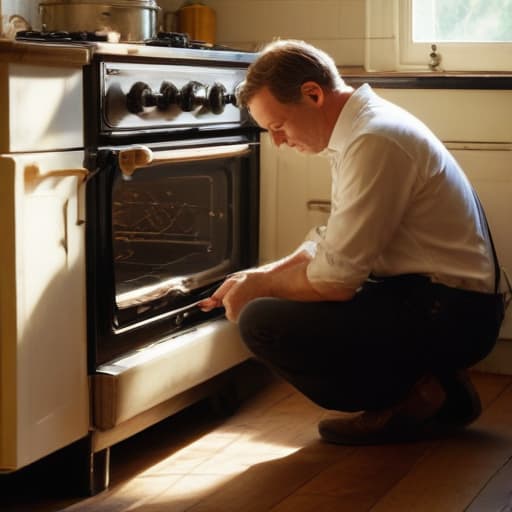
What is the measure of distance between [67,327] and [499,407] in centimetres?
124

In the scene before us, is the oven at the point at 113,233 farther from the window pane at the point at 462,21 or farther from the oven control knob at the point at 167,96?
the window pane at the point at 462,21

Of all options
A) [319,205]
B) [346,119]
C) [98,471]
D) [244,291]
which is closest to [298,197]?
[319,205]

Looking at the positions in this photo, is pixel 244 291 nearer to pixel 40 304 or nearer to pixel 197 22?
pixel 40 304

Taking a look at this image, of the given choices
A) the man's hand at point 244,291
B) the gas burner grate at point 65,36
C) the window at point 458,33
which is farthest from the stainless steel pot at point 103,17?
the window at point 458,33

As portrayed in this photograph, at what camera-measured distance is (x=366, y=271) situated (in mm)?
2227

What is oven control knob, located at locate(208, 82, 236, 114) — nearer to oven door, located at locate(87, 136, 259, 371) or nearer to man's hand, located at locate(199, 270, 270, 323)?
oven door, located at locate(87, 136, 259, 371)

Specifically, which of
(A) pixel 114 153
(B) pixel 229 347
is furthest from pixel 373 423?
(A) pixel 114 153

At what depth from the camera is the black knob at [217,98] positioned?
2.53 metres

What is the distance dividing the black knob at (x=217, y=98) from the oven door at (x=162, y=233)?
0.08 metres

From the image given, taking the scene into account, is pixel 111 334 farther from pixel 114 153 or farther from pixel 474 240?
pixel 474 240

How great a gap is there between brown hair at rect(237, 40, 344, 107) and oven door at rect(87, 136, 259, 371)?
0.25m

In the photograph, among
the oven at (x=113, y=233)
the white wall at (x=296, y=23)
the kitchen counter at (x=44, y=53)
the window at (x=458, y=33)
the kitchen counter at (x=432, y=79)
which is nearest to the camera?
the kitchen counter at (x=44, y=53)


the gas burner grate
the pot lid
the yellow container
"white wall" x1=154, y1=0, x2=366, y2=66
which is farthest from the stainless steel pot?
"white wall" x1=154, y1=0, x2=366, y2=66

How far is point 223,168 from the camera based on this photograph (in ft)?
8.94
